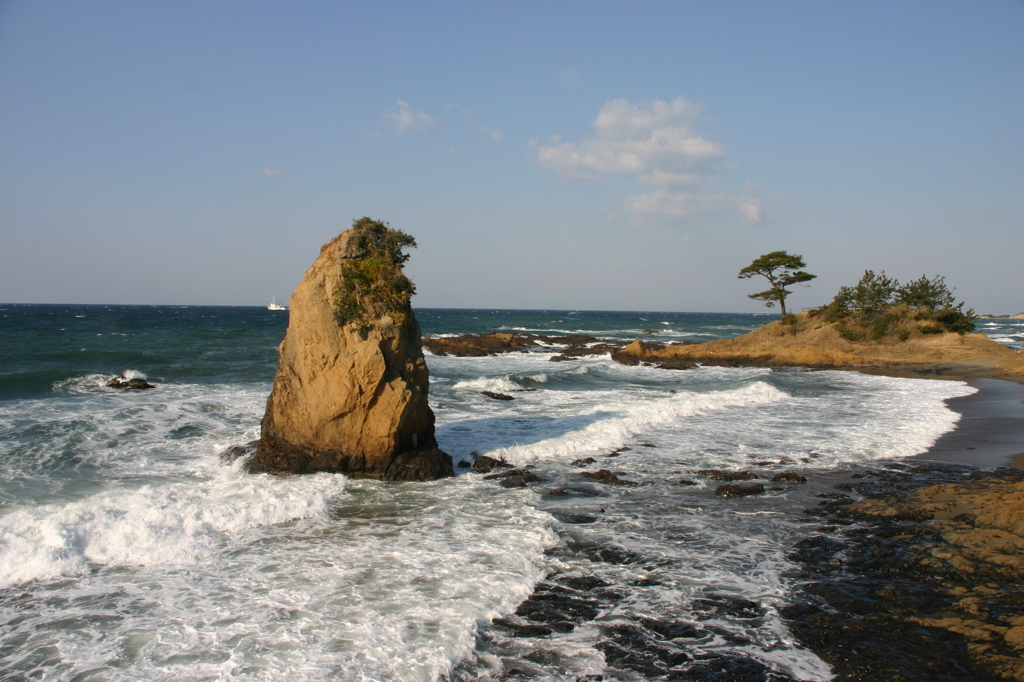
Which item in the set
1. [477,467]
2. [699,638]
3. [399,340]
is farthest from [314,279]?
[699,638]

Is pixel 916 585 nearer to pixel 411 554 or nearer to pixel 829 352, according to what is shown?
pixel 411 554

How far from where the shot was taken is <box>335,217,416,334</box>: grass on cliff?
38.0ft

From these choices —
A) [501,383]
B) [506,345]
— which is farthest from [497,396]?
[506,345]

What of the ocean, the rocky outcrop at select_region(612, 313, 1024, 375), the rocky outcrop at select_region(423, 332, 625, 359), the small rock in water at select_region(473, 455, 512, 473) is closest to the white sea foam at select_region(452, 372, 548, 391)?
the ocean

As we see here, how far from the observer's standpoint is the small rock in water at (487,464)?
12.1m

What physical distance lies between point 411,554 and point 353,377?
4513mm

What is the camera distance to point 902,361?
3462cm

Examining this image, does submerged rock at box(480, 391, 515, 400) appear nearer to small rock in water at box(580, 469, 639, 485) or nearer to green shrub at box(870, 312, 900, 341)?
small rock in water at box(580, 469, 639, 485)

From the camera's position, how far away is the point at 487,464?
40.1 feet

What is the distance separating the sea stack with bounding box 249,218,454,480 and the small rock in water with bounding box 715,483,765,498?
16.7 ft

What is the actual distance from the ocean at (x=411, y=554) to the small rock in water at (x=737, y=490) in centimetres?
24

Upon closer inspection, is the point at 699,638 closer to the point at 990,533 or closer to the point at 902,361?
the point at 990,533

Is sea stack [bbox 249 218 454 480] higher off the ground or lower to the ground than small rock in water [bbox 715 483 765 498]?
higher

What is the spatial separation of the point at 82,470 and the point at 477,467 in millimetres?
7517
